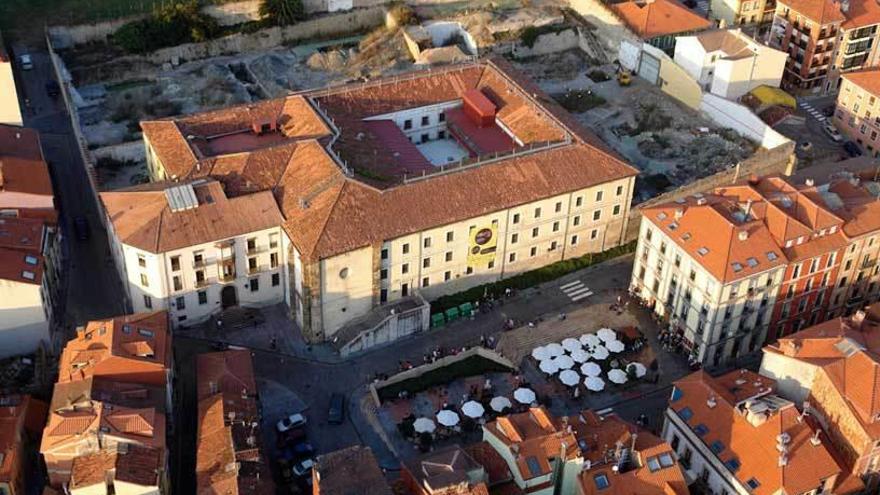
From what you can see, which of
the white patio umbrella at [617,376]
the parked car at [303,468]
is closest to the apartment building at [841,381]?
the white patio umbrella at [617,376]

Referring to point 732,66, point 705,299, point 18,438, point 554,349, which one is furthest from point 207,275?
point 732,66

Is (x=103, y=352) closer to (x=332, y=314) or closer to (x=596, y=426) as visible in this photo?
(x=332, y=314)

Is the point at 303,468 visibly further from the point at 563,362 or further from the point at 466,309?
the point at 563,362

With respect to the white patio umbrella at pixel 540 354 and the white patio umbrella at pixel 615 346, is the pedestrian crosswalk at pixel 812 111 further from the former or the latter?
the white patio umbrella at pixel 540 354

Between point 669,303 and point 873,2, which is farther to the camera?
point 873,2

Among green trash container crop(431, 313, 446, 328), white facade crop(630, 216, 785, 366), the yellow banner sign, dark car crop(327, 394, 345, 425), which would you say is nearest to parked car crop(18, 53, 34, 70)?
green trash container crop(431, 313, 446, 328)

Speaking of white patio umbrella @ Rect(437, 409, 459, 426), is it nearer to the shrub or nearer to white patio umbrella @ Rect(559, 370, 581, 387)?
white patio umbrella @ Rect(559, 370, 581, 387)

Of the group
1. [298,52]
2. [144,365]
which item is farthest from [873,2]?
[144,365]
